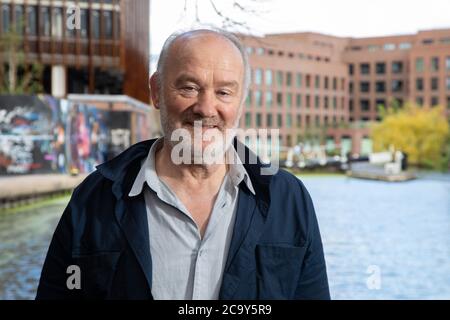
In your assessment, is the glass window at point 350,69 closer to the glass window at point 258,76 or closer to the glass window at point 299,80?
the glass window at point 299,80

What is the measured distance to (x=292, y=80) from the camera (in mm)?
9773

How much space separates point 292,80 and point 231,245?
29.3ft

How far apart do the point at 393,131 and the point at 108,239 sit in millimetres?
11568

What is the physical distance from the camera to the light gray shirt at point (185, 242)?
96 cm

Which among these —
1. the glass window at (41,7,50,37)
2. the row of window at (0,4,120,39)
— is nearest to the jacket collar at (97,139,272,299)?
the row of window at (0,4,120,39)

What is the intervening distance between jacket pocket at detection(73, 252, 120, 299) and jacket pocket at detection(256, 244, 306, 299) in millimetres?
171

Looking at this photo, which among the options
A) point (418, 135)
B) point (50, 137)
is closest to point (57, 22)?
point (50, 137)

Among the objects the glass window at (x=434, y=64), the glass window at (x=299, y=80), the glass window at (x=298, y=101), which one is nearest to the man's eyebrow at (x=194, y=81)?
the glass window at (x=299, y=80)

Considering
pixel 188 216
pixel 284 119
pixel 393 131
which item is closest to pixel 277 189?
pixel 188 216

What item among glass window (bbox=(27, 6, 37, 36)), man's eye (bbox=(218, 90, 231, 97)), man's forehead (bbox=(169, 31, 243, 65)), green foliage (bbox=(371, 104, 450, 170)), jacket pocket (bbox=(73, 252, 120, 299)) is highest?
glass window (bbox=(27, 6, 37, 36))

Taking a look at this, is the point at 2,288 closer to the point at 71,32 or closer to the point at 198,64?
the point at 71,32

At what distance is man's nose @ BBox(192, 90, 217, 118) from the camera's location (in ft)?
3.12

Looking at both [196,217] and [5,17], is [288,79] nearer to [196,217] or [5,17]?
[5,17]

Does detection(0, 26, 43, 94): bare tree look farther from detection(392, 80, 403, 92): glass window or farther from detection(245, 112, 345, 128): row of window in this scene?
detection(392, 80, 403, 92): glass window
